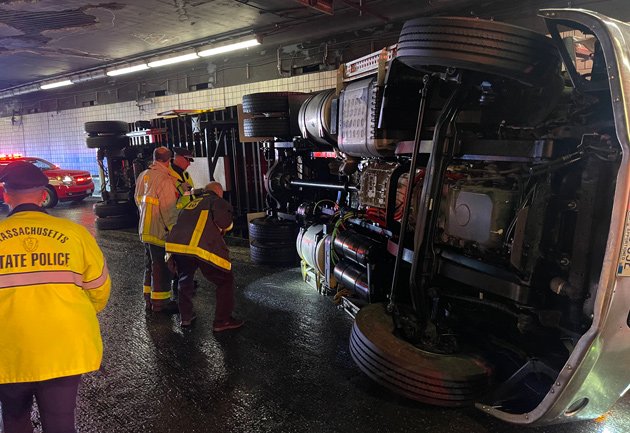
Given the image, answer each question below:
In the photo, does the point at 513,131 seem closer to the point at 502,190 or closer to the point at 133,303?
the point at 502,190

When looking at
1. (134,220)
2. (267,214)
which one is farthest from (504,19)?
(134,220)

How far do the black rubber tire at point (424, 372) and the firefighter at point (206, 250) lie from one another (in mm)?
1764

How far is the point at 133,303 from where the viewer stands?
541 cm

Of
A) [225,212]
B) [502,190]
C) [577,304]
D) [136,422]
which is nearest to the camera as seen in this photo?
[577,304]

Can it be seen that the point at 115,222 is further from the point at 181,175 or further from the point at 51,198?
the point at 181,175

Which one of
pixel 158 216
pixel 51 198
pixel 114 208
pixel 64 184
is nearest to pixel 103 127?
pixel 114 208

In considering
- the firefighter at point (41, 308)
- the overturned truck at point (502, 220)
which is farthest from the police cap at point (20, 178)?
the overturned truck at point (502, 220)

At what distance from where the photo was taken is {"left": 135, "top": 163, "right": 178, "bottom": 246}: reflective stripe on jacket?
197 inches

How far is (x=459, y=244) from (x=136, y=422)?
2.44 m

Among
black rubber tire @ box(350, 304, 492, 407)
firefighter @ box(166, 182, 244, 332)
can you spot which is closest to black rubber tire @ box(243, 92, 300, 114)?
firefighter @ box(166, 182, 244, 332)

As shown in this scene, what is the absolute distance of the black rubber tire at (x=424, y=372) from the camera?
284cm

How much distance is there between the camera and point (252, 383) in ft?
11.1

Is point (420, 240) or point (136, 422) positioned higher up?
point (420, 240)

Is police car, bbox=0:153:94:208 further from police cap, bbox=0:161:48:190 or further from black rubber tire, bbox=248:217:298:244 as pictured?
police cap, bbox=0:161:48:190
